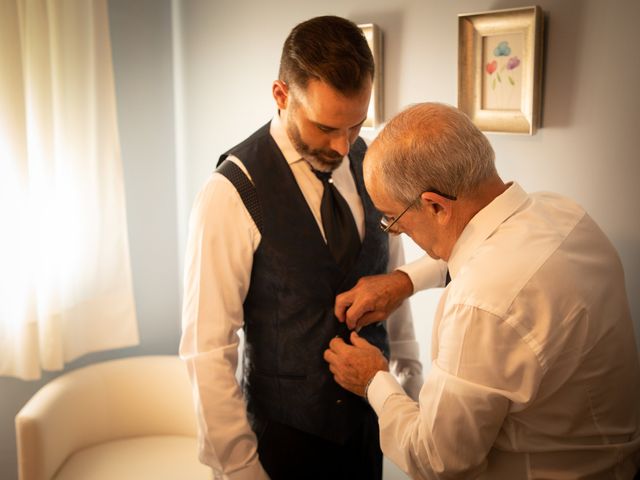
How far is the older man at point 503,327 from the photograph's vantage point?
46.8 inches

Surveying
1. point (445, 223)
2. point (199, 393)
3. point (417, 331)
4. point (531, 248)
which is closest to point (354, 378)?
point (199, 393)

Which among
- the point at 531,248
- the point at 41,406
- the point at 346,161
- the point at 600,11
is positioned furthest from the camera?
Answer: the point at 41,406

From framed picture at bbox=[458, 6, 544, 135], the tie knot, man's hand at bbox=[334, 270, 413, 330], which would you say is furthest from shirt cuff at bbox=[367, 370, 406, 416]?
framed picture at bbox=[458, 6, 544, 135]

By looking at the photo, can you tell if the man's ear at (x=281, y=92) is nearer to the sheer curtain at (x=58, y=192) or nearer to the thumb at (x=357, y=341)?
the thumb at (x=357, y=341)

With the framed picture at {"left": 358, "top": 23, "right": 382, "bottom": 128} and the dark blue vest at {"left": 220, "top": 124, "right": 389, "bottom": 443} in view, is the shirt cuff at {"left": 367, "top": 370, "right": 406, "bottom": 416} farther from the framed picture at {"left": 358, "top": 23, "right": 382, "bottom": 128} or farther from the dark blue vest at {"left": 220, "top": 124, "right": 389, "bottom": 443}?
the framed picture at {"left": 358, "top": 23, "right": 382, "bottom": 128}

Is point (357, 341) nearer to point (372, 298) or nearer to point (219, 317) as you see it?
point (372, 298)

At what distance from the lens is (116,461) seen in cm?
239

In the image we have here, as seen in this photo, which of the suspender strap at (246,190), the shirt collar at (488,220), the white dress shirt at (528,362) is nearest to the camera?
the white dress shirt at (528,362)

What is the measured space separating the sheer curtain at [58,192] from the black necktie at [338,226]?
124cm

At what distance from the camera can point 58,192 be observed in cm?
251

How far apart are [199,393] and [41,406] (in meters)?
0.99

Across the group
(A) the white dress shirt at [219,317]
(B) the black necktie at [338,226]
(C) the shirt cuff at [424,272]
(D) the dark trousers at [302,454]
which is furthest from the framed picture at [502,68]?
(D) the dark trousers at [302,454]

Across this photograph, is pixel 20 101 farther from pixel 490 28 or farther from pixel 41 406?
pixel 490 28

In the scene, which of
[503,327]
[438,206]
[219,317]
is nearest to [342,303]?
[219,317]
